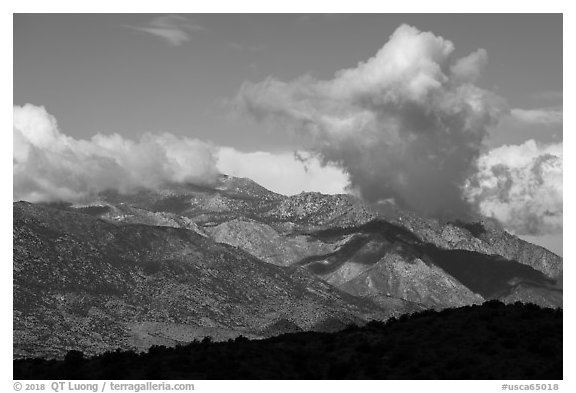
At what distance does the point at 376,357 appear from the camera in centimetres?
11319

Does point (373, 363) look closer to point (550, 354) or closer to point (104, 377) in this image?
point (550, 354)

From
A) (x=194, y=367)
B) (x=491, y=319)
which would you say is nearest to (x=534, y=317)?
(x=491, y=319)

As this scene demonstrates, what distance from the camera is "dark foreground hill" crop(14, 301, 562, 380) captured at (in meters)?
106

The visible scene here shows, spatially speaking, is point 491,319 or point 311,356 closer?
point 311,356

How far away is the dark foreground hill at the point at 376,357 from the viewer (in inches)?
4163

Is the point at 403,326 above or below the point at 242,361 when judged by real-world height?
above

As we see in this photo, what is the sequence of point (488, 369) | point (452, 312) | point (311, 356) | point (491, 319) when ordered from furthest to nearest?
point (452, 312) < point (491, 319) < point (311, 356) < point (488, 369)

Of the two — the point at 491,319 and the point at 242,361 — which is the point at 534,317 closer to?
the point at 491,319

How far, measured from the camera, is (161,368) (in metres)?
108

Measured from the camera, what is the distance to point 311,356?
11631 cm
